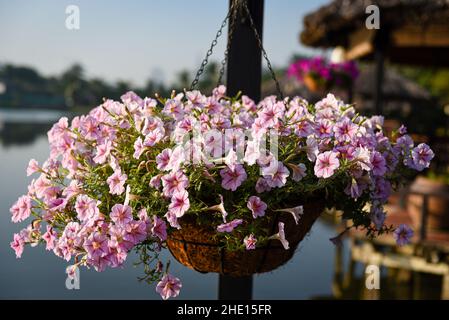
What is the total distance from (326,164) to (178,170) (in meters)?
0.36

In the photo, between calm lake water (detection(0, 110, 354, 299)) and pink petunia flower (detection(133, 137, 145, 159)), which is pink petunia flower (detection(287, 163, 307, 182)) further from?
calm lake water (detection(0, 110, 354, 299))

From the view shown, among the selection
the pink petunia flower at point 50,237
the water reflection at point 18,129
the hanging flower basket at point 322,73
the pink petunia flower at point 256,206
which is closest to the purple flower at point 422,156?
the pink petunia flower at point 256,206

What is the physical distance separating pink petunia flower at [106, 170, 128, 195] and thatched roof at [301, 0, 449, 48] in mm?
3808

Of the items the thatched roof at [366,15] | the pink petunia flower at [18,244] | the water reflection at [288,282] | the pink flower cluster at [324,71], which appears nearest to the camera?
the pink petunia flower at [18,244]

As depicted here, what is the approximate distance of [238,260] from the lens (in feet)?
4.96

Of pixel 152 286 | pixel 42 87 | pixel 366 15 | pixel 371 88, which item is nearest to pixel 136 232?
pixel 152 286

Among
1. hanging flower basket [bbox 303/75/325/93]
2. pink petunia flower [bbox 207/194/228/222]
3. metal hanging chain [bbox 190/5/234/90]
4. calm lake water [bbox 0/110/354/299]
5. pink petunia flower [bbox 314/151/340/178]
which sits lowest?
calm lake water [bbox 0/110/354/299]

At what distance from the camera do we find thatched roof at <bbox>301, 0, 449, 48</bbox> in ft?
17.4

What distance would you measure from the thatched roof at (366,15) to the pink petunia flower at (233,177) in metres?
3.75

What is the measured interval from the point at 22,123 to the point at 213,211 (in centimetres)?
5277

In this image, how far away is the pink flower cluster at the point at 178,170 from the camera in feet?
4.31

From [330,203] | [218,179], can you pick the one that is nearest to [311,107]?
[330,203]

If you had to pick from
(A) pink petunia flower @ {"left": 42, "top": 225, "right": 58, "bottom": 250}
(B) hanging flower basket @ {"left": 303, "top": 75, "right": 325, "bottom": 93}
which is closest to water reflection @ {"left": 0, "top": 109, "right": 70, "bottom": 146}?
(B) hanging flower basket @ {"left": 303, "top": 75, "right": 325, "bottom": 93}

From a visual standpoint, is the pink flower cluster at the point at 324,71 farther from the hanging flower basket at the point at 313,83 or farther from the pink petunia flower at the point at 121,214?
the pink petunia flower at the point at 121,214
